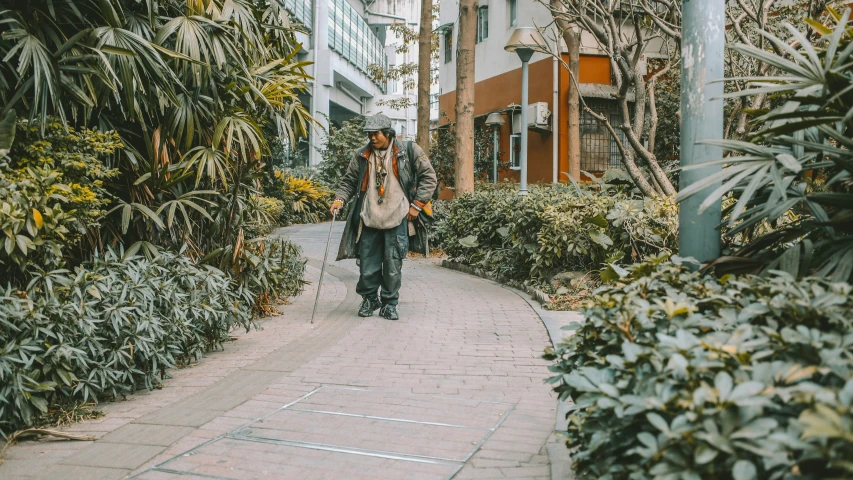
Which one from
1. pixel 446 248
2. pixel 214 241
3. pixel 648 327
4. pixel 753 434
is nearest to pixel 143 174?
pixel 214 241

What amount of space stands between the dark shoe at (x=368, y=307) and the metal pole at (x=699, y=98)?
14.8 feet

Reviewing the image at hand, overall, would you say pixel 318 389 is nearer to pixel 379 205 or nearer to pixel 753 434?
pixel 379 205

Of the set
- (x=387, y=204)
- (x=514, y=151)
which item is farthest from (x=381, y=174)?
(x=514, y=151)

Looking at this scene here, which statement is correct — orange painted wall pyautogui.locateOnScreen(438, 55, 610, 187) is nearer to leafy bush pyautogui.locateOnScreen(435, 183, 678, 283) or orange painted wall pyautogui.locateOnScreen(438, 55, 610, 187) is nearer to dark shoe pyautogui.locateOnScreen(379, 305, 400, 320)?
leafy bush pyautogui.locateOnScreen(435, 183, 678, 283)

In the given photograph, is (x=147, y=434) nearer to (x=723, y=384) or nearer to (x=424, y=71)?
(x=723, y=384)

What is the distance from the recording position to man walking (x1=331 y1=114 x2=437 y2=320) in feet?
25.3

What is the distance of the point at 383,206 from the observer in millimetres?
7719

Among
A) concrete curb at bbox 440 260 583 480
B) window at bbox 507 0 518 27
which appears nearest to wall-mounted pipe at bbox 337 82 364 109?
window at bbox 507 0 518 27

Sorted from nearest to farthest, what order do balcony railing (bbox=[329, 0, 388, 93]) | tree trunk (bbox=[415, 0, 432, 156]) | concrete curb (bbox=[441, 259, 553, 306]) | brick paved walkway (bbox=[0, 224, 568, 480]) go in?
1. brick paved walkway (bbox=[0, 224, 568, 480])
2. concrete curb (bbox=[441, 259, 553, 306])
3. tree trunk (bbox=[415, 0, 432, 156])
4. balcony railing (bbox=[329, 0, 388, 93])

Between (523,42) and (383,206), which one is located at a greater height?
(523,42)

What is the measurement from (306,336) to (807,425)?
5.44 meters

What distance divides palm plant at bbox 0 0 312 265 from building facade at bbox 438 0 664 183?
1226 cm

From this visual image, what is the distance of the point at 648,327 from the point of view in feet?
8.50

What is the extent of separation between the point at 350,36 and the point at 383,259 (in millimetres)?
32049
